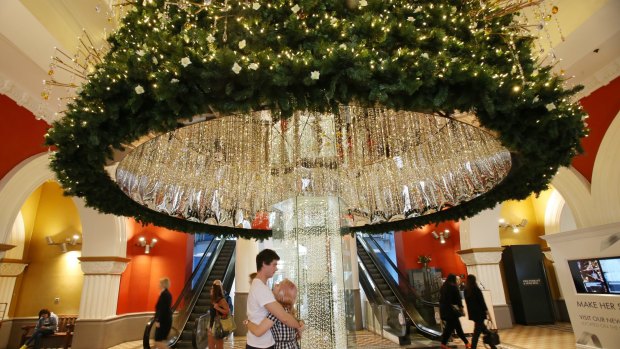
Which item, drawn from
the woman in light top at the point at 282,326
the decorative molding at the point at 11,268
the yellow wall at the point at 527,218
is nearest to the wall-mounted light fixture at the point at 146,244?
the decorative molding at the point at 11,268

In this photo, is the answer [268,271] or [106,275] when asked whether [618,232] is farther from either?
[106,275]

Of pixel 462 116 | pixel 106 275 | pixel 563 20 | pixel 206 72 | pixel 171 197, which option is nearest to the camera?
pixel 206 72

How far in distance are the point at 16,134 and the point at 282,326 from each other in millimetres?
5103

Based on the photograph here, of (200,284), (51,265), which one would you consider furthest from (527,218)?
(51,265)

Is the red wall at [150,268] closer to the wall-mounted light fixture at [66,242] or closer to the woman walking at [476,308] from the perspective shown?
the wall-mounted light fixture at [66,242]

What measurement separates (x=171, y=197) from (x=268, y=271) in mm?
977

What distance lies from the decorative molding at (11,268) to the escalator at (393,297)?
8759mm

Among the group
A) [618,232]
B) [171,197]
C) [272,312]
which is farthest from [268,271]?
[618,232]

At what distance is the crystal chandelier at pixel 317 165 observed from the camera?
2699 mm

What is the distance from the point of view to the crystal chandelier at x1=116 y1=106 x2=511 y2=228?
8.86ft

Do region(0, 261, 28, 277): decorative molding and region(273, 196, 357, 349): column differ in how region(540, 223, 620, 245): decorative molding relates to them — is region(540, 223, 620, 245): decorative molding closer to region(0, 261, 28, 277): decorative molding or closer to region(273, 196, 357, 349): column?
region(273, 196, 357, 349): column

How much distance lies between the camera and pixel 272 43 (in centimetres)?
181

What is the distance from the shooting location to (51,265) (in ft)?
33.2

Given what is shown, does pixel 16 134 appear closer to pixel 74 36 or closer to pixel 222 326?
pixel 74 36
